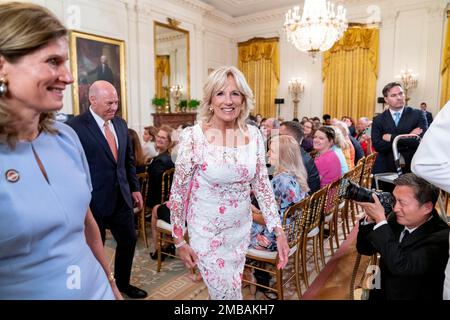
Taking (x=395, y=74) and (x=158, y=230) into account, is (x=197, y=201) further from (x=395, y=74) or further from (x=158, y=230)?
(x=395, y=74)

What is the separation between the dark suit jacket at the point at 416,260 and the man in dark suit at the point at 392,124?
6.60 ft

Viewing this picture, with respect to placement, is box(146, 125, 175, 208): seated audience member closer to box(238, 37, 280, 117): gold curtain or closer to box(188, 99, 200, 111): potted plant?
box(188, 99, 200, 111): potted plant

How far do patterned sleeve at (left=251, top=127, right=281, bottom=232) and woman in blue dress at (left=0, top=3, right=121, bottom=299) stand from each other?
103 cm

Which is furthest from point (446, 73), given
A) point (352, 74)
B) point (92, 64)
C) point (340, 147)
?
point (92, 64)

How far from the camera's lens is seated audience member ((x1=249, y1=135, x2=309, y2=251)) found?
2594mm

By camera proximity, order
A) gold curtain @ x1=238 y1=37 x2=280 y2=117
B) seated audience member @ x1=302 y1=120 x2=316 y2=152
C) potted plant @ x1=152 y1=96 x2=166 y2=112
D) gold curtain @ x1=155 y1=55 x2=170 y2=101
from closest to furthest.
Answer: seated audience member @ x1=302 y1=120 x2=316 y2=152 → potted plant @ x1=152 y1=96 x2=166 y2=112 → gold curtain @ x1=155 y1=55 x2=170 y2=101 → gold curtain @ x1=238 y1=37 x2=280 y2=117

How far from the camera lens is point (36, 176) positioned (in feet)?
2.88

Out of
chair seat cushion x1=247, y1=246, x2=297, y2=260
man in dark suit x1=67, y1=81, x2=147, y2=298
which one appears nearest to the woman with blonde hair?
chair seat cushion x1=247, y1=246, x2=297, y2=260

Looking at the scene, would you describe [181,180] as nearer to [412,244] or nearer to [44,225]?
[44,225]

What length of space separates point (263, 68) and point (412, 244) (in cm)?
1144

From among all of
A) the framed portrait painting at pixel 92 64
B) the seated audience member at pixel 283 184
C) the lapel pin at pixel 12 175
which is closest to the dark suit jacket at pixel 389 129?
the seated audience member at pixel 283 184

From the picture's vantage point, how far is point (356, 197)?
1784 mm

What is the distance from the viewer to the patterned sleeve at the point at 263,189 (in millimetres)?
1801

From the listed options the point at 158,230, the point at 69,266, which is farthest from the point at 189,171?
the point at 158,230
